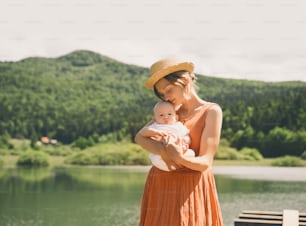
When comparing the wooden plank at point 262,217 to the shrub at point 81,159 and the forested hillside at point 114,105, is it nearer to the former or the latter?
the forested hillside at point 114,105

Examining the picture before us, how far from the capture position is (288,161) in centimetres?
3362

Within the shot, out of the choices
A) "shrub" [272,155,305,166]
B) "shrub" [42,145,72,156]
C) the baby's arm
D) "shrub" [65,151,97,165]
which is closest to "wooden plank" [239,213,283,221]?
the baby's arm

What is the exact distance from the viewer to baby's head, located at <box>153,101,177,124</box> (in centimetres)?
210

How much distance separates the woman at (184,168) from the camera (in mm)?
2096

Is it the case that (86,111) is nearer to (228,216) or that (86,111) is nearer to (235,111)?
(235,111)

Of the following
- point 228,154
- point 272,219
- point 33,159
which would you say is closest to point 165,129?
point 272,219

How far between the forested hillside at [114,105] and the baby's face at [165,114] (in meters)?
34.2

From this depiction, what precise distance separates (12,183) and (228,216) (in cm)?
1536

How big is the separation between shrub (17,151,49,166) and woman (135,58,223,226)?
1442 inches

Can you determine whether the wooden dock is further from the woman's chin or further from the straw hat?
the straw hat

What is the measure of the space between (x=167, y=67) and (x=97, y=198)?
17.7m

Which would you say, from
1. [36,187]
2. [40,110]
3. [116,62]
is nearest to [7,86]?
[40,110]

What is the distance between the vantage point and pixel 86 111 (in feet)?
155

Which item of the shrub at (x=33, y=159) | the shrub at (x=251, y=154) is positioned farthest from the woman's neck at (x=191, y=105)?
the shrub at (x=33, y=159)
